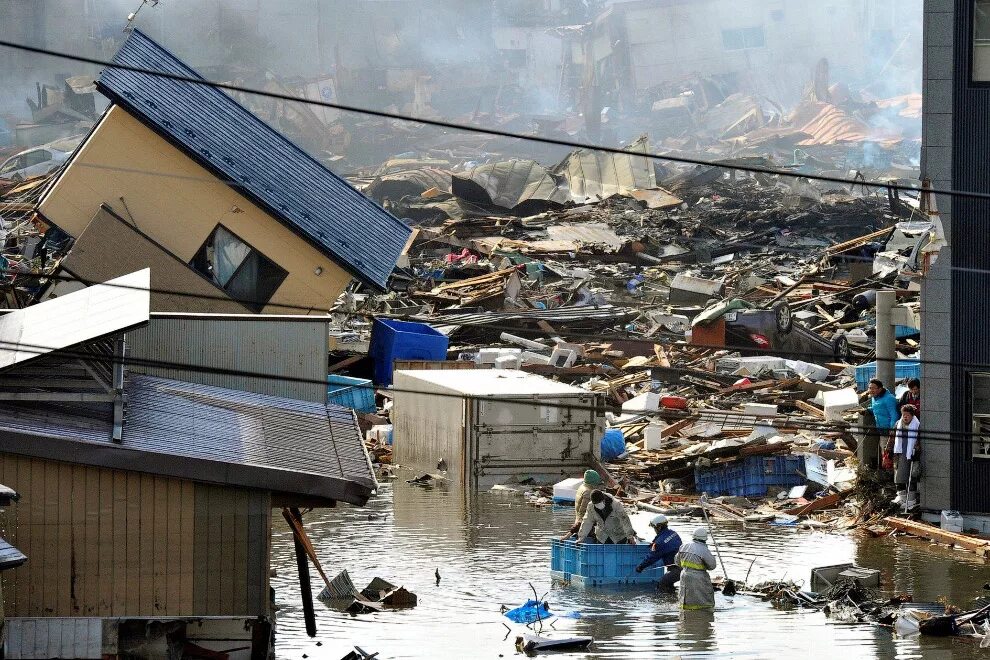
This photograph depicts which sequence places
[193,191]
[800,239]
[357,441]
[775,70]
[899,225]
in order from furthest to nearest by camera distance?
[775,70]
[800,239]
[193,191]
[899,225]
[357,441]

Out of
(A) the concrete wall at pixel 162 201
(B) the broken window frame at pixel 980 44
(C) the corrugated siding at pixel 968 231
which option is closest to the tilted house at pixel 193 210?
(A) the concrete wall at pixel 162 201

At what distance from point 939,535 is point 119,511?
10.2 meters

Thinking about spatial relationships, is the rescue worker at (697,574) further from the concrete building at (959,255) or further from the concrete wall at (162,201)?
the concrete wall at (162,201)

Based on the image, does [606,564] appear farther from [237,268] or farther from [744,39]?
[744,39]

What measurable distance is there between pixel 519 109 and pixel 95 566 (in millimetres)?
84777

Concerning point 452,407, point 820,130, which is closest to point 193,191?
point 452,407

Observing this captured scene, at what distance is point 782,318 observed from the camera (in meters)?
29.6

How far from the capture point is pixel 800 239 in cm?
4759

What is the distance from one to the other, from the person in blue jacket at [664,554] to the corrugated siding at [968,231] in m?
3.96

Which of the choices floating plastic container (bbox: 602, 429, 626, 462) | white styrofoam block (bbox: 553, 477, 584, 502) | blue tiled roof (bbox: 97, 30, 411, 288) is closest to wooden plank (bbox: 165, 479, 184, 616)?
white styrofoam block (bbox: 553, 477, 584, 502)

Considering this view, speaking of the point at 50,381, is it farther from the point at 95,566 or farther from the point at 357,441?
the point at 357,441

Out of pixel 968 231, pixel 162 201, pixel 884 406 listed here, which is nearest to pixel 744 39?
pixel 162 201

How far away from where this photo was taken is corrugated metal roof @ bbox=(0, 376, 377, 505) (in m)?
10.3

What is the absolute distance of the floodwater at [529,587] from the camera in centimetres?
1234
